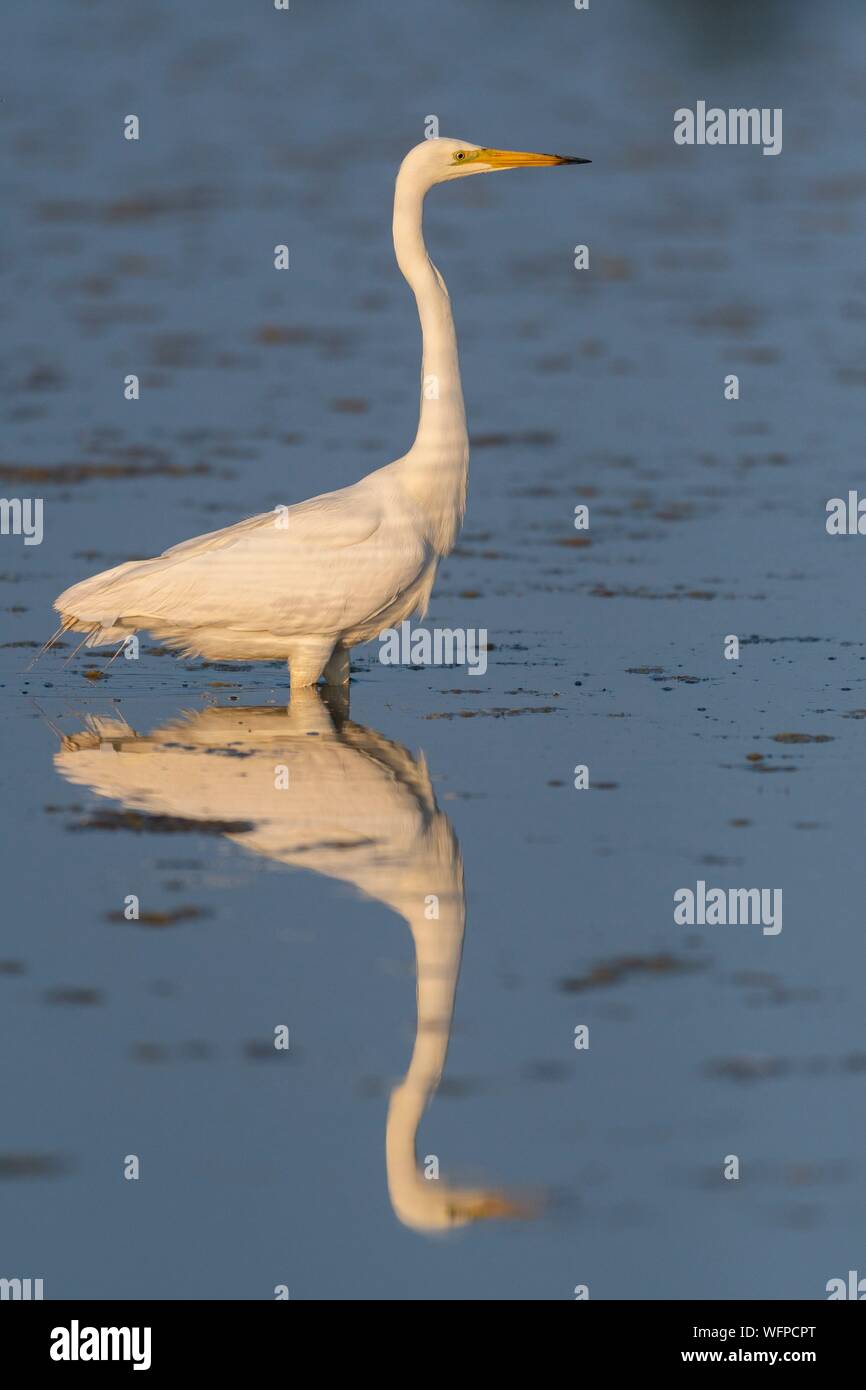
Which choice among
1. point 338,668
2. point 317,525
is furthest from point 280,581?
point 338,668

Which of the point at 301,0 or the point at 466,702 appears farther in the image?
the point at 301,0

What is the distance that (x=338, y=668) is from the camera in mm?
10969

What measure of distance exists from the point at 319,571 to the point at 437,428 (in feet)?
3.42

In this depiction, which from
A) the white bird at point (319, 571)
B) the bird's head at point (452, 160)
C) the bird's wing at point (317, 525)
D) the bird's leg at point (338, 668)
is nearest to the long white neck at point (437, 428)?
the white bird at point (319, 571)

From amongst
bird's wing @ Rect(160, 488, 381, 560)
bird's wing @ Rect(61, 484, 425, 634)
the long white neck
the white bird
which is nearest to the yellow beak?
the long white neck

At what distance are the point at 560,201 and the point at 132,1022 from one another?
2092 centimetres

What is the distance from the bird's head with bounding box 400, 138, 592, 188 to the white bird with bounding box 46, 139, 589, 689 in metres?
0.47

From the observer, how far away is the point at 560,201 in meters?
26.8

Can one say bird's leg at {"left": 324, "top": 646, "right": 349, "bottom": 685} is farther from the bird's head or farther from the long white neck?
the bird's head

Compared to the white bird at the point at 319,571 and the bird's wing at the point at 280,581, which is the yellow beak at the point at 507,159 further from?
the bird's wing at the point at 280,581

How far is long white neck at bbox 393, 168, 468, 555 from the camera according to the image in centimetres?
1085

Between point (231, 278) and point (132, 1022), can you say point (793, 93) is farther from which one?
point (132, 1022)

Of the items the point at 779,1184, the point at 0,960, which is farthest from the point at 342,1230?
the point at 0,960

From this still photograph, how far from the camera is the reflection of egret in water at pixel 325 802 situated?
24.4 feet
